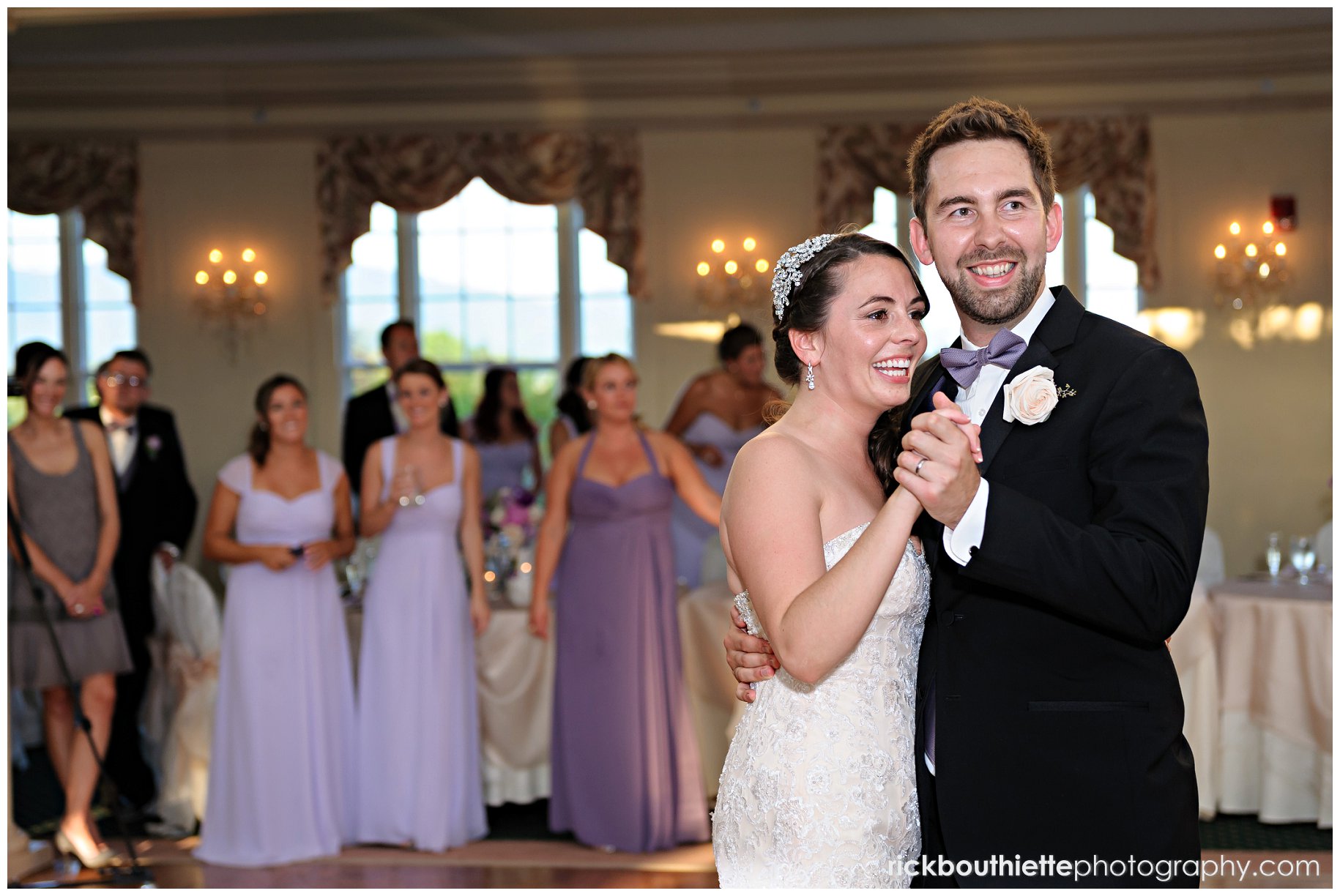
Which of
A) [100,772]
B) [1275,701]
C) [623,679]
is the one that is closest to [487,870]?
[623,679]

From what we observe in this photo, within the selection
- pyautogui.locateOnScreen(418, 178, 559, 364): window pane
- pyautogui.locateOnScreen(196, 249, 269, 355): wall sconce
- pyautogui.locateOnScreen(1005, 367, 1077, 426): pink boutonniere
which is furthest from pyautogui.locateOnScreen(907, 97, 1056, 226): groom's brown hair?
pyautogui.locateOnScreen(196, 249, 269, 355): wall sconce

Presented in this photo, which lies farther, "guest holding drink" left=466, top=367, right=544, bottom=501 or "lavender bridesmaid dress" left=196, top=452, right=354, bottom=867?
"guest holding drink" left=466, top=367, right=544, bottom=501

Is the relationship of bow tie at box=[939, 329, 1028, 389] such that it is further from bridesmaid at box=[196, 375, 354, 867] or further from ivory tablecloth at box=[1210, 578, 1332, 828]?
ivory tablecloth at box=[1210, 578, 1332, 828]

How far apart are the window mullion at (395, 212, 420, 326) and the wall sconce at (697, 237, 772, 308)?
2.19 meters

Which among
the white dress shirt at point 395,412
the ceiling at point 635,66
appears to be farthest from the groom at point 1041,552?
the ceiling at point 635,66

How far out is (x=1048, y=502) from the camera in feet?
5.89

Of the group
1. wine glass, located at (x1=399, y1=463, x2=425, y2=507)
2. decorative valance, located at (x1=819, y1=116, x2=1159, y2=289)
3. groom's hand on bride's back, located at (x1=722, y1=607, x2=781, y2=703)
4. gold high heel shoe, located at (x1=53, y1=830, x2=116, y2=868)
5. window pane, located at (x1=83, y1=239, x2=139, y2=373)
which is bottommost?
gold high heel shoe, located at (x1=53, y1=830, x2=116, y2=868)

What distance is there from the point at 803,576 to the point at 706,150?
737cm

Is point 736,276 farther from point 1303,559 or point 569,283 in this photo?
point 1303,559

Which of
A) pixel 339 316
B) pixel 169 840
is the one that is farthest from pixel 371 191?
pixel 169 840

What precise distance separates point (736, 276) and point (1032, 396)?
23.6 feet

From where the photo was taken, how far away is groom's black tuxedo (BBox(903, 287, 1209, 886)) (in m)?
1.67

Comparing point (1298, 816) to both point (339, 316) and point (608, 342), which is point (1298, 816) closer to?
point (608, 342)

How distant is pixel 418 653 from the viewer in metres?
4.99
